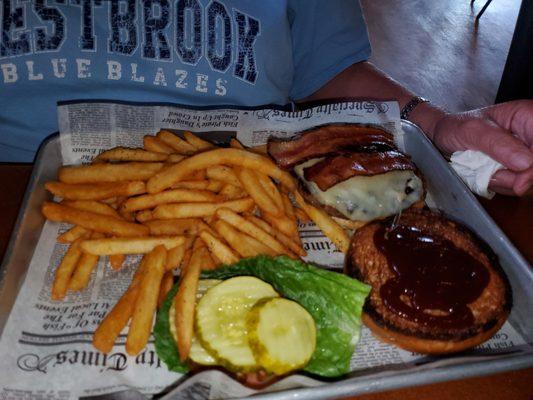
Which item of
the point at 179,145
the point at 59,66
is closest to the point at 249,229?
the point at 179,145

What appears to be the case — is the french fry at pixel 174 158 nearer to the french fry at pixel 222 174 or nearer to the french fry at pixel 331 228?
the french fry at pixel 222 174

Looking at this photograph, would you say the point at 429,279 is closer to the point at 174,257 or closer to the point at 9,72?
the point at 174,257

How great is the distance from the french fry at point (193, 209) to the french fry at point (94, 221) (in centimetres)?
8

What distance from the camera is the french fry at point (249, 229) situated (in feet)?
5.29

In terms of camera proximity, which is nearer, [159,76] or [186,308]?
[186,308]

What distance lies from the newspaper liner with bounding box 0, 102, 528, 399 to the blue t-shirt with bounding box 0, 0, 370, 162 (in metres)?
0.14

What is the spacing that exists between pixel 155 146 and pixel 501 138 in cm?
126

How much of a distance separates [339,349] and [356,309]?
0.12 m

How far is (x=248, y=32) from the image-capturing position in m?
2.16

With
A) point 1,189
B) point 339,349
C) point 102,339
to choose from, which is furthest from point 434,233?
point 1,189

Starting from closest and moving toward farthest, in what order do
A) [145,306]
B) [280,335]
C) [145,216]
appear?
[280,335] < [145,306] < [145,216]

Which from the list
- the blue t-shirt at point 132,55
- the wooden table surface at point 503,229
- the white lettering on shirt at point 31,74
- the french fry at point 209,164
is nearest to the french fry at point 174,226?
the french fry at point 209,164

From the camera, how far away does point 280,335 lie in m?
1.30

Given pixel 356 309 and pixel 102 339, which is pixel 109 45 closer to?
pixel 102 339
